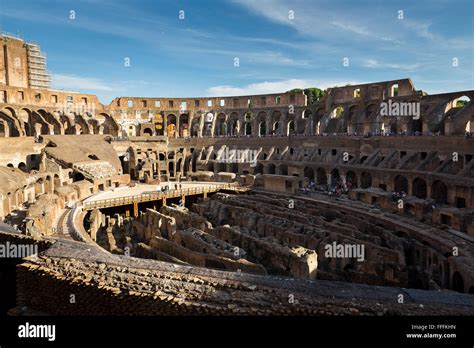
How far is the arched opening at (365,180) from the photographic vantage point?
3188 cm

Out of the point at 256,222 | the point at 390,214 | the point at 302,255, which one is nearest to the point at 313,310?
the point at 302,255

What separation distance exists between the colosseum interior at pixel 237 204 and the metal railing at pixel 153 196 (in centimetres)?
18

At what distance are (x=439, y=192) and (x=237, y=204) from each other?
585 inches

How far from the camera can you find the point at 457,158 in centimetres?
2556

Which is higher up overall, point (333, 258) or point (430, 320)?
point (430, 320)

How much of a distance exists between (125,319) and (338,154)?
2855cm

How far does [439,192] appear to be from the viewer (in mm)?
26453

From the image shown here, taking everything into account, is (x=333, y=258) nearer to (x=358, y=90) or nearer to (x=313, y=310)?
(x=313, y=310)

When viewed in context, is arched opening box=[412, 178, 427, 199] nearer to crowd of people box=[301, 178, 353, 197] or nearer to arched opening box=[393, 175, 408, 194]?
arched opening box=[393, 175, 408, 194]

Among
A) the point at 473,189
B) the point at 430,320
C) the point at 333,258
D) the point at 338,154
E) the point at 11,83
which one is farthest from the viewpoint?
the point at 11,83
